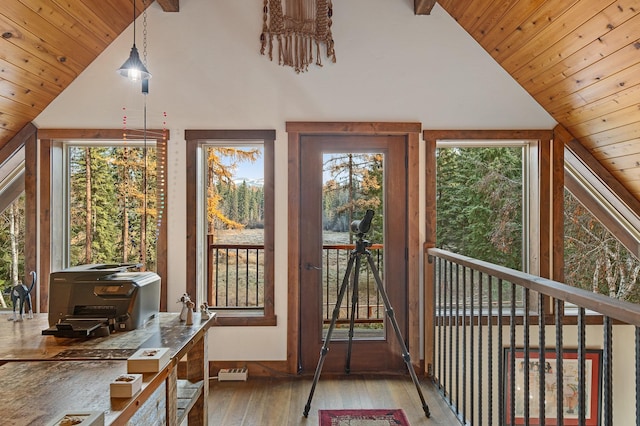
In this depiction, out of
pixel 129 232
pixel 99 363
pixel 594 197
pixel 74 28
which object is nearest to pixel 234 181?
pixel 129 232

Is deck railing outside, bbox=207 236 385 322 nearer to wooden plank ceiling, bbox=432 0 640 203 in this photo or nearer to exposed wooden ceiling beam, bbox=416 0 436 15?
wooden plank ceiling, bbox=432 0 640 203

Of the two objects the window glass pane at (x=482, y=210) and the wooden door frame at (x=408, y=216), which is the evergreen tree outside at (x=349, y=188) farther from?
the window glass pane at (x=482, y=210)

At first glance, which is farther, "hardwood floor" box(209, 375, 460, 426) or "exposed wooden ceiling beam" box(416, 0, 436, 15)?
"exposed wooden ceiling beam" box(416, 0, 436, 15)

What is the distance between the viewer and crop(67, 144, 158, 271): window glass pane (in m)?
3.31

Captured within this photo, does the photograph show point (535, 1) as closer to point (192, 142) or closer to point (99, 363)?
point (192, 142)

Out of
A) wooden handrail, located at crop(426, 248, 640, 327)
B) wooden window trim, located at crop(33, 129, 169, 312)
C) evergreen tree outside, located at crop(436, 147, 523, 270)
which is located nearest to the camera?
wooden handrail, located at crop(426, 248, 640, 327)

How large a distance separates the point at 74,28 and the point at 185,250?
1716 mm

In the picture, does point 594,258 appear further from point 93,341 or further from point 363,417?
point 93,341

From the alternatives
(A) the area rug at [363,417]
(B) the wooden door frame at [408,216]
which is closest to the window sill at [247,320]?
(B) the wooden door frame at [408,216]

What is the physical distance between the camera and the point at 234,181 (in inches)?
134

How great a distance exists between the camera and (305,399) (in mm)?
2855

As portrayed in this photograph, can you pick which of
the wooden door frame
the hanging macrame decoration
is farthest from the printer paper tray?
the hanging macrame decoration

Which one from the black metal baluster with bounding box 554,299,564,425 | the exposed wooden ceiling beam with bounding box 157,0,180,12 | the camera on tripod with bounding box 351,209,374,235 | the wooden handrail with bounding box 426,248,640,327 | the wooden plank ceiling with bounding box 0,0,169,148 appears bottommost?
the black metal baluster with bounding box 554,299,564,425

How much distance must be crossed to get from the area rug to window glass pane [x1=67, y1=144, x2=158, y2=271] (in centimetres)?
179
